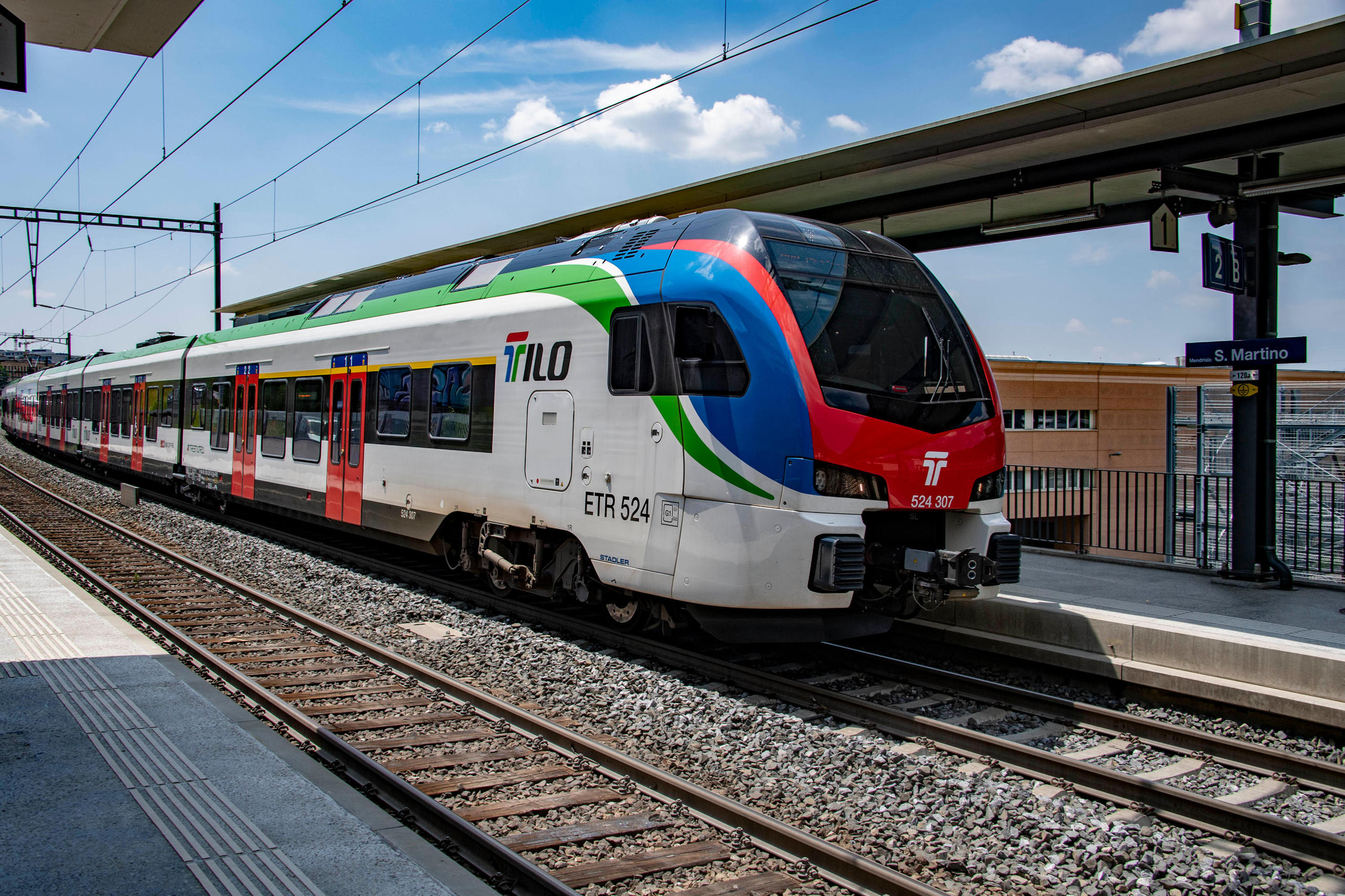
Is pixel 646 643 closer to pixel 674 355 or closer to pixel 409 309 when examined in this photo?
pixel 674 355

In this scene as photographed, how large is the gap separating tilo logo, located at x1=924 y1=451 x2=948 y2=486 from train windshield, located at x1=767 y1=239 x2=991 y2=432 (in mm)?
175

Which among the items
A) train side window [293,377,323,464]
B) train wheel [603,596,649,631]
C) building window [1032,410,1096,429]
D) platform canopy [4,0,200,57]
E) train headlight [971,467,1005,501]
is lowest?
train wheel [603,596,649,631]

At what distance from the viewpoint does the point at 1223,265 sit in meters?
9.66

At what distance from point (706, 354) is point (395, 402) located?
547 centimetres

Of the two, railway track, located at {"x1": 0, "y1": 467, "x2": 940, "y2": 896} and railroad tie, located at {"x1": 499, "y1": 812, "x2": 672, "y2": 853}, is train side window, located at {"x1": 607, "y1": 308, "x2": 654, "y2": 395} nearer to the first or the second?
railway track, located at {"x1": 0, "y1": 467, "x2": 940, "y2": 896}

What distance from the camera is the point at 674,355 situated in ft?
23.0

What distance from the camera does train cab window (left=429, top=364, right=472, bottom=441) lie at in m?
9.65

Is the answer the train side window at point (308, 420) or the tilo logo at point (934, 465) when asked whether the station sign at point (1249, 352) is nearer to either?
the tilo logo at point (934, 465)

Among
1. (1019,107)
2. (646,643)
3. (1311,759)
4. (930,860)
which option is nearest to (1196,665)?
(1311,759)

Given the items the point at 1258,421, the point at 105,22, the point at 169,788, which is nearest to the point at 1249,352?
the point at 1258,421

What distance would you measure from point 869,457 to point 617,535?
2.12m

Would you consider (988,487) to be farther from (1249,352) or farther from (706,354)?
(1249,352)

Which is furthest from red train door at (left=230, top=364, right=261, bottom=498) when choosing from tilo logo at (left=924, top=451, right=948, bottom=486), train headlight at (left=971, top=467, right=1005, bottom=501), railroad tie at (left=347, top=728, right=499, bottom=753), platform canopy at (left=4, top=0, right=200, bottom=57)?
train headlight at (left=971, top=467, right=1005, bottom=501)

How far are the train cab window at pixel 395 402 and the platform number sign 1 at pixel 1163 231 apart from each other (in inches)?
320
